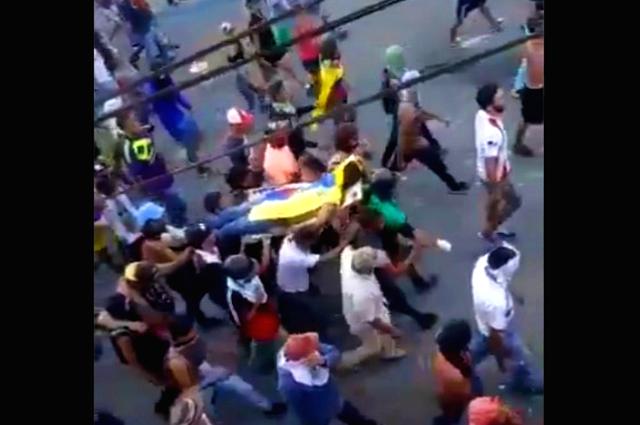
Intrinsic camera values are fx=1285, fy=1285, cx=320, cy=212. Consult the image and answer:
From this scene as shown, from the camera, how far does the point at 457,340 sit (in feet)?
8.86

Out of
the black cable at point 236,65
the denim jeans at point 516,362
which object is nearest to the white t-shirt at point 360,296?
the denim jeans at point 516,362

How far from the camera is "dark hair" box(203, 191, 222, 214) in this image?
2.78 meters

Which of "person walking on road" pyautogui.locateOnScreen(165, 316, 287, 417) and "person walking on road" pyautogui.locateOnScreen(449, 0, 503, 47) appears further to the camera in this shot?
"person walking on road" pyautogui.locateOnScreen(165, 316, 287, 417)

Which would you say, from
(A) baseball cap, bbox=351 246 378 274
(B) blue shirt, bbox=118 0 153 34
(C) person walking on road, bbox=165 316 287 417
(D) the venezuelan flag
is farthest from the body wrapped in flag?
(B) blue shirt, bbox=118 0 153 34

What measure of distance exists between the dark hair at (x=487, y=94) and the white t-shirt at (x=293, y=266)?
48 cm

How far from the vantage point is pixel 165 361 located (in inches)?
110

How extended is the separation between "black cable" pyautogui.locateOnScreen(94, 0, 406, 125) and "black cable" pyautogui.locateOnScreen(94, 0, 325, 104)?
34 millimetres

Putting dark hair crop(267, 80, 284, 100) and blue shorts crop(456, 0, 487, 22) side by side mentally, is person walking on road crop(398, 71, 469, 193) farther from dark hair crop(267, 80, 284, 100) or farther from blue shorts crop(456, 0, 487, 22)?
dark hair crop(267, 80, 284, 100)

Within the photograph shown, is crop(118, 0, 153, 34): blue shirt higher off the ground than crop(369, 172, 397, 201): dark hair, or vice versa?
crop(118, 0, 153, 34): blue shirt

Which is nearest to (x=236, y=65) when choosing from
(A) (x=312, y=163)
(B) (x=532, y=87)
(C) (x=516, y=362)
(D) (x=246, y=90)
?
(D) (x=246, y=90)
